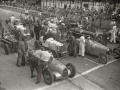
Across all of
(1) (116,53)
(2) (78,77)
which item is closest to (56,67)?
(2) (78,77)

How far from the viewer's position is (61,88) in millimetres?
7934

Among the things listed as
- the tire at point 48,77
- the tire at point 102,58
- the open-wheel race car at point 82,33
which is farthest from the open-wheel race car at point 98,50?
the tire at point 48,77

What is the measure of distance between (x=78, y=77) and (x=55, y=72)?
4.78ft

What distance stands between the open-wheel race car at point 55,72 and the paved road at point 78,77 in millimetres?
311

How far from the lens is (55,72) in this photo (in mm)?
8305

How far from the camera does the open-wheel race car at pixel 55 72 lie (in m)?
8.04

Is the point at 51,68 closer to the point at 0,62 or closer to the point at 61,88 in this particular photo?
the point at 61,88

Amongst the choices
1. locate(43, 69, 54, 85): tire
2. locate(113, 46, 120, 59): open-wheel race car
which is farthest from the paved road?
locate(113, 46, 120, 59): open-wheel race car

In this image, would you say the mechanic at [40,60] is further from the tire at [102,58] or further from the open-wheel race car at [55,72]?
the tire at [102,58]

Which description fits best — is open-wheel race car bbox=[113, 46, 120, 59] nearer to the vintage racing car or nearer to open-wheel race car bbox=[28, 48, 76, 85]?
the vintage racing car

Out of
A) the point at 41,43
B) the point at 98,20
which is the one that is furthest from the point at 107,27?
the point at 41,43

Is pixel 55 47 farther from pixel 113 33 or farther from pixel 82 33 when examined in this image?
pixel 113 33

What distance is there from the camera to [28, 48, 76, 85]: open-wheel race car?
8.04 meters

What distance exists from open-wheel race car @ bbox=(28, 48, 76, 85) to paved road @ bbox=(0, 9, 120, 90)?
1.02 ft
